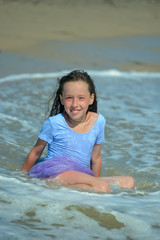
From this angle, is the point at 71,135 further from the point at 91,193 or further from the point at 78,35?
the point at 78,35

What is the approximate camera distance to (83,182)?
11.9ft

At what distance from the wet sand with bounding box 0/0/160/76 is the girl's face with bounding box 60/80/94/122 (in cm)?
652

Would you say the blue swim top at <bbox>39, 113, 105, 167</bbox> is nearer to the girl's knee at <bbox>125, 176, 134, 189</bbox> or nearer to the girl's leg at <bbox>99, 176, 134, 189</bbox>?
the girl's leg at <bbox>99, 176, 134, 189</bbox>

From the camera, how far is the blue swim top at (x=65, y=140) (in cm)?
395

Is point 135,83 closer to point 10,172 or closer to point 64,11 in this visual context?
Answer: point 10,172

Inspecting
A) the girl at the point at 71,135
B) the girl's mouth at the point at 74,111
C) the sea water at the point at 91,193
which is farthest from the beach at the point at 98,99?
the girl's mouth at the point at 74,111

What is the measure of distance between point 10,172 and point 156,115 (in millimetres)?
3740

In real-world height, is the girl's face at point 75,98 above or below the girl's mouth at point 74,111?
above

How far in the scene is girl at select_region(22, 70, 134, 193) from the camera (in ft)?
12.7

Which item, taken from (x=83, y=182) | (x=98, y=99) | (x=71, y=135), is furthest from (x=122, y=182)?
(x=98, y=99)

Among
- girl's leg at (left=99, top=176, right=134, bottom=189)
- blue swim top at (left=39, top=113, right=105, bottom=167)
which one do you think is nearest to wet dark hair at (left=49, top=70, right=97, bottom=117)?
blue swim top at (left=39, top=113, right=105, bottom=167)

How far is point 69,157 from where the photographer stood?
398 centimetres

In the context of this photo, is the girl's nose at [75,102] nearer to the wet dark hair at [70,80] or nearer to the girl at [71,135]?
the girl at [71,135]

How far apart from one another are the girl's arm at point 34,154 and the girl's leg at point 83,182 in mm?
371
